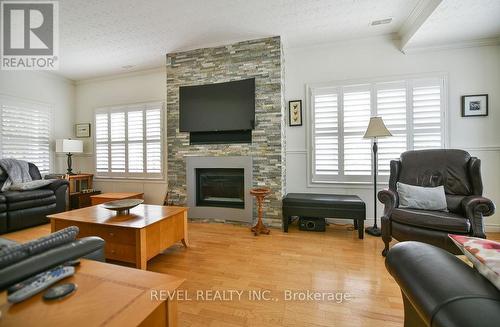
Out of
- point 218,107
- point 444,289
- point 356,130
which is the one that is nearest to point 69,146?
point 218,107

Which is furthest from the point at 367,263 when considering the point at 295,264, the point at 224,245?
the point at 224,245

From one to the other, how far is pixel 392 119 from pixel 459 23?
1241 millimetres

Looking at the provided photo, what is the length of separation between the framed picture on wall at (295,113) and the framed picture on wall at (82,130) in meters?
4.33

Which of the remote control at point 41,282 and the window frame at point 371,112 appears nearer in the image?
the remote control at point 41,282

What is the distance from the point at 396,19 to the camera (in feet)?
9.39

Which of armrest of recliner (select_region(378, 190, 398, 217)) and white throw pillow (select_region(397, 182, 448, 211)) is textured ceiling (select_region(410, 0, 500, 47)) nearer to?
white throw pillow (select_region(397, 182, 448, 211))

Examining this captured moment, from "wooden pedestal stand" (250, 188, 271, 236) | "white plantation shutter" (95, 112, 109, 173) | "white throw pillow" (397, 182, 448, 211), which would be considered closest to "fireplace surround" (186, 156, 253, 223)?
"wooden pedestal stand" (250, 188, 271, 236)

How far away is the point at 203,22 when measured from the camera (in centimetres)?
291

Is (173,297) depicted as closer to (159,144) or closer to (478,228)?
(478,228)

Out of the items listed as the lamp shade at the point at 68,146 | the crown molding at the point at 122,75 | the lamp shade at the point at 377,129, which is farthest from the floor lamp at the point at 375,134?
the lamp shade at the point at 68,146

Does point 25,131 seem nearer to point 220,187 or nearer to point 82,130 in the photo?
point 82,130

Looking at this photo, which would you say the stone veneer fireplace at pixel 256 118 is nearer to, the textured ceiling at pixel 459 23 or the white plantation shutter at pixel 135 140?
the white plantation shutter at pixel 135 140

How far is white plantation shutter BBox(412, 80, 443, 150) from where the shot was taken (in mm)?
3109

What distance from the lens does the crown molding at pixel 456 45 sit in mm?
2967
